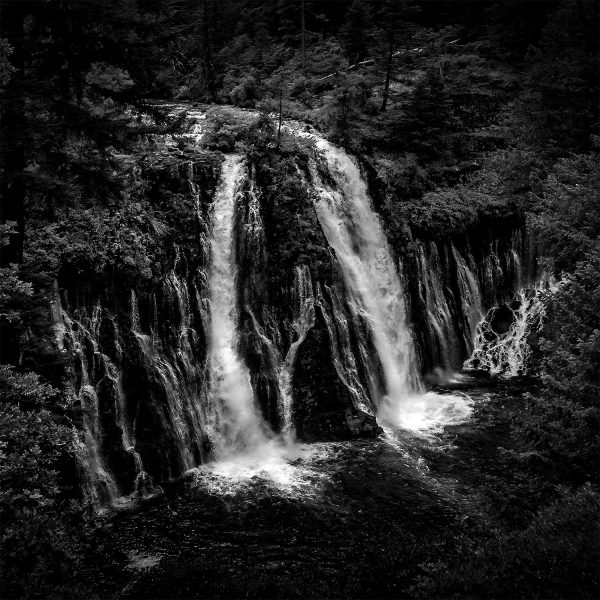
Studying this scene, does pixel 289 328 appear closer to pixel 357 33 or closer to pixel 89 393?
pixel 89 393

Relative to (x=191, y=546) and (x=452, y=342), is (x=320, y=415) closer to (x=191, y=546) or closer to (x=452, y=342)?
(x=191, y=546)

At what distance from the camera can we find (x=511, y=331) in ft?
69.5

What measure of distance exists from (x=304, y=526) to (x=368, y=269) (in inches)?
418

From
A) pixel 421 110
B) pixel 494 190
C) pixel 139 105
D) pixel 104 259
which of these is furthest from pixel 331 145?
pixel 139 105

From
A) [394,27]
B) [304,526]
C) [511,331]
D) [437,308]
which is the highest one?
[394,27]

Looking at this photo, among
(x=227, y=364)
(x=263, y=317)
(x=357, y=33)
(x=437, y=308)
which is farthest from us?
(x=357, y=33)

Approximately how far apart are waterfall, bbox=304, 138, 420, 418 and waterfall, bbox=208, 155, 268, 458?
→ 402 cm

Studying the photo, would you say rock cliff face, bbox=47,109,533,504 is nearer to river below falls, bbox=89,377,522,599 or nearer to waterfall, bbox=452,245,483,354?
waterfall, bbox=452,245,483,354

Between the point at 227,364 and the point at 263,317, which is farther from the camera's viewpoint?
the point at 263,317

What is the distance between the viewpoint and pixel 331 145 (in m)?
20.9

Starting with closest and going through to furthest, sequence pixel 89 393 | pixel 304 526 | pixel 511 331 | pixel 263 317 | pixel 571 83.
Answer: pixel 304 526 < pixel 89 393 < pixel 263 317 < pixel 571 83 < pixel 511 331

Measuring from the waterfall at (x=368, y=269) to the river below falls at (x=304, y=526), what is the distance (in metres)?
3.88

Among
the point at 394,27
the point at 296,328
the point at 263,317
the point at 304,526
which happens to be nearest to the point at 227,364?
the point at 263,317

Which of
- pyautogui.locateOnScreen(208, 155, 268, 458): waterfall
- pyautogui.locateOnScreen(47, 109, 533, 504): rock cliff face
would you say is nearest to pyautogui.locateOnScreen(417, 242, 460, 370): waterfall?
pyautogui.locateOnScreen(47, 109, 533, 504): rock cliff face
